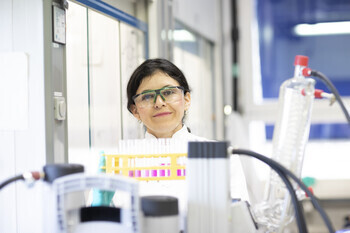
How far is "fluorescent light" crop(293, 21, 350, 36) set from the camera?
3865mm

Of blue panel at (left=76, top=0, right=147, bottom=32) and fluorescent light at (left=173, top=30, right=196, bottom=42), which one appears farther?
fluorescent light at (left=173, top=30, right=196, bottom=42)

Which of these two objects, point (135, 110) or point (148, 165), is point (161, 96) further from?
point (148, 165)

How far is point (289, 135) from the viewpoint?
113 centimetres

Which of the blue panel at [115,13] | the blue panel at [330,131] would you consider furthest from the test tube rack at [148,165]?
the blue panel at [330,131]

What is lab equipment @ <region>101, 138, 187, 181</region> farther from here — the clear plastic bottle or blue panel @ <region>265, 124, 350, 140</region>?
blue panel @ <region>265, 124, 350, 140</region>

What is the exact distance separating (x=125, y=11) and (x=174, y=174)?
51.4 inches

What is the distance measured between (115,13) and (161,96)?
774mm

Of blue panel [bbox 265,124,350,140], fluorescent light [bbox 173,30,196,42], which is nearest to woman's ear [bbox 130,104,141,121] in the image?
fluorescent light [bbox 173,30,196,42]

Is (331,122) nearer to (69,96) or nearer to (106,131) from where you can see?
(106,131)

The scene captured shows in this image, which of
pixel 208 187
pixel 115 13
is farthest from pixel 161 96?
pixel 115 13

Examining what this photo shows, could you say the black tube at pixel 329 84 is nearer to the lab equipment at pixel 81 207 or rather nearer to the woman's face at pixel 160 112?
the woman's face at pixel 160 112

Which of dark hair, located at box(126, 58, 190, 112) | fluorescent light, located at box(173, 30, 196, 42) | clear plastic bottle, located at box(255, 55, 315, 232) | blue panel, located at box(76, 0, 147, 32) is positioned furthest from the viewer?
fluorescent light, located at box(173, 30, 196, 42)

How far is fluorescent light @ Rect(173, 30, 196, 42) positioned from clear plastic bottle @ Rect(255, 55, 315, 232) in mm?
1514

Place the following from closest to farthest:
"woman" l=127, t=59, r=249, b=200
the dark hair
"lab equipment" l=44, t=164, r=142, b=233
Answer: "lab equipment" l=44, t=164, r=142, b=233
"woman" l=127, t=59, r=249, b=200
the dark hair
